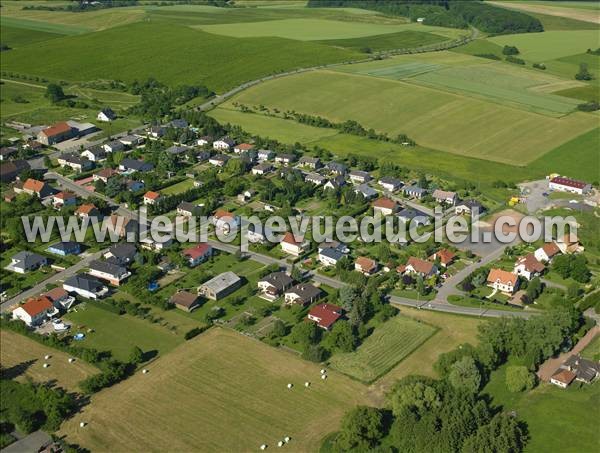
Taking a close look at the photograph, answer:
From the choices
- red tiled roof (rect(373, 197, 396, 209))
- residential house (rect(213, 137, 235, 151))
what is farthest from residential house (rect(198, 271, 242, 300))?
residential house (rect(213, 137, 235, 151))

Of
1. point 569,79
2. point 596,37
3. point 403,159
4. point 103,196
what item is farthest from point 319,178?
point 596,37

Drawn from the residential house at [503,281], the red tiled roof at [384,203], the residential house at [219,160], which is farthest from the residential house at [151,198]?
the residential house at [503,281]

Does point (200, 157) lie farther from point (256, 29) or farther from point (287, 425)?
point (256, 29)

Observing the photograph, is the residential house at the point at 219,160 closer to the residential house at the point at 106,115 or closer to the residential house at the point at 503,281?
the residential house at the point at 106,115

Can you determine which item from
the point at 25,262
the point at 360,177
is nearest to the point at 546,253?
the point at 360,177

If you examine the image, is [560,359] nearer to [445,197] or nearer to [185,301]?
[185,301]

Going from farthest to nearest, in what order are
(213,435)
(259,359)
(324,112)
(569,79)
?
1. (569,79)
2. (324,112)
3. (259,359)
4. (213,435)

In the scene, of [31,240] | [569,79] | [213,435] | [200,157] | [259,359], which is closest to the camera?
[213,435]

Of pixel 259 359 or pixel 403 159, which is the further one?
pixel 403 159
